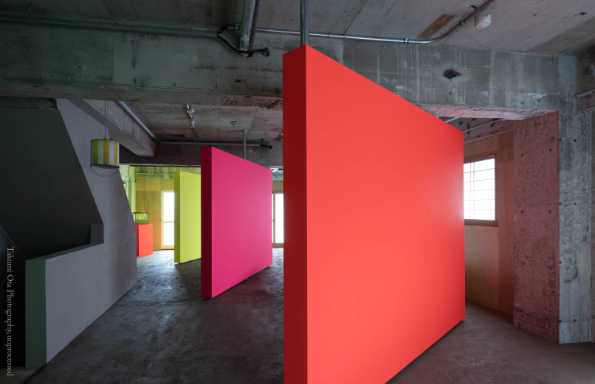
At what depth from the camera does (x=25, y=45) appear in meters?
2.91

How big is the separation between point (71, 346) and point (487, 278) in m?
6.15

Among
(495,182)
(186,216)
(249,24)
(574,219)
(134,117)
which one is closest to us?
(249,24)

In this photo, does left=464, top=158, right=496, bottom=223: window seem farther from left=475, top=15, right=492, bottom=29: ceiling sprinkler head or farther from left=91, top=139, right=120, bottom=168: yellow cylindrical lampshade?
left=91, top=139, right=120, bottom=168: yellow cylindrical lampshade

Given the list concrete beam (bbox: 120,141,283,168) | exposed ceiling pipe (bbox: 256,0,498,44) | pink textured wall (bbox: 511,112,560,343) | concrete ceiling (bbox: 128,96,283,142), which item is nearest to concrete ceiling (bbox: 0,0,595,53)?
exposed ceiling pipe (bbox: 256,0,498,44)

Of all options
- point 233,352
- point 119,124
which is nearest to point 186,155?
point 119,124

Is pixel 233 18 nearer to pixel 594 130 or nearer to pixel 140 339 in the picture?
pixel 140 339

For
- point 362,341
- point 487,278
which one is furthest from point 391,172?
point 487,278

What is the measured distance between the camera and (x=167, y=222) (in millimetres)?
11508

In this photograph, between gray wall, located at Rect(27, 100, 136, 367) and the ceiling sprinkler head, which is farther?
gray wall, located at Rect(27, 100, 136, 367)

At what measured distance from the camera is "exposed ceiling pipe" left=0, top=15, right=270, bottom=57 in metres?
2.84

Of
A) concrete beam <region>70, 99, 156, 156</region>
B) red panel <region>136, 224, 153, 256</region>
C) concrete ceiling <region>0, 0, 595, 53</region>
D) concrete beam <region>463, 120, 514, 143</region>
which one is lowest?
red panel <region>136, 224, 153, 256</region>

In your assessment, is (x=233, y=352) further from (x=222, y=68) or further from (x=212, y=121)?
(x=212, y=121)

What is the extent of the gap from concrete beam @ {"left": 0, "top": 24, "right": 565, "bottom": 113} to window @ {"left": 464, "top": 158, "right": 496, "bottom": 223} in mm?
1540

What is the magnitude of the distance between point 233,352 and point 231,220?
9.86ft
